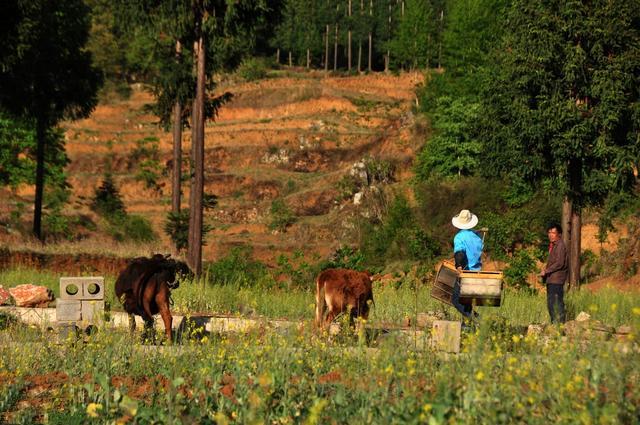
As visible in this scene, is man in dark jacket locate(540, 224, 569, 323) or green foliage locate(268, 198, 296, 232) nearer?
man in dark jacket locate(540, 224, 569, 323)

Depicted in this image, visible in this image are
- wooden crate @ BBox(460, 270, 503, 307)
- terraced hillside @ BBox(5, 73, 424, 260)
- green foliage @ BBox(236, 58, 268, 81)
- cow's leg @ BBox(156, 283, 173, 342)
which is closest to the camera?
wooden crate @ BBox(460, 270, 503, 307)

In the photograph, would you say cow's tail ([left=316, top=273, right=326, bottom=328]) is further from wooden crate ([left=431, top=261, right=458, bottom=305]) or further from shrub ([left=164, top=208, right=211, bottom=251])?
shrub ([left=164, top=208, right=211, bottom=251])

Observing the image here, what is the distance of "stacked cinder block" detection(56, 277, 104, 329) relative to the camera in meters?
14.2

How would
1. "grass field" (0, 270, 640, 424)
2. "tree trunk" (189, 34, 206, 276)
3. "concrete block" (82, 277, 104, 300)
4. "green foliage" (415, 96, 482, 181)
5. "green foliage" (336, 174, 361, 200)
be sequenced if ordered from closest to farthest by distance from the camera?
1. "grass field" (0, 270, 640, 424)
2. "concrete block" (82, 277, 104, 300)
3. "tree trunk" (189, 34, 206, 276)
4. "green foliage" (415, 96, 482, 181)
5. "green foliage" (336, 174, 361, 200)

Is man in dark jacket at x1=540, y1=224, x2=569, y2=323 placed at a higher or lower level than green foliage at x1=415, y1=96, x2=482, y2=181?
lower

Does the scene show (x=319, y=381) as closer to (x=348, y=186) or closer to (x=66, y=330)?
(x=66, y=330)

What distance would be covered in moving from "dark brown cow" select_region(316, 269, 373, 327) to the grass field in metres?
0.92

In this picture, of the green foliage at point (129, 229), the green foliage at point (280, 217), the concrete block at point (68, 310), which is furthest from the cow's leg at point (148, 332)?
the green foliage at point (280, 217)

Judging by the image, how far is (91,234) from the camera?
56.2 m

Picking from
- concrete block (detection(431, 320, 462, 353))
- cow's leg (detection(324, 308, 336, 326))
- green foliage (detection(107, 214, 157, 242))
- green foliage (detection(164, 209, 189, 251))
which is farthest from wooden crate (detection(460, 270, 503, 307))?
green foliage (detection(107, 214, 157, 242))

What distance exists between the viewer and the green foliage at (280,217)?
6506 centimetres

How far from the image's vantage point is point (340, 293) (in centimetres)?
1326

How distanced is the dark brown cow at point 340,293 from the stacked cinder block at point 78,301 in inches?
119

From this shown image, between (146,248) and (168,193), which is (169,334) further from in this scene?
(168,193)
